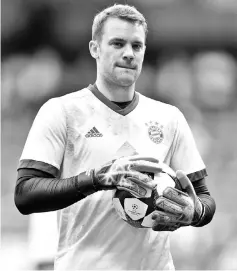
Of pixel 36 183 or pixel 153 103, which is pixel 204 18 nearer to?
pixel 153 103

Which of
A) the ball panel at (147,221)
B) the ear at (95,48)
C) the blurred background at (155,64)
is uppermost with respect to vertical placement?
the ear at (95,48)

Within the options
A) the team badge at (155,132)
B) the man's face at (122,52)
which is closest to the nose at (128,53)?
the man's face at (122,52)

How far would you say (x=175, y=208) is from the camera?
10.2ft

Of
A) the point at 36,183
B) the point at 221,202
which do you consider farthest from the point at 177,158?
the point at 221,202

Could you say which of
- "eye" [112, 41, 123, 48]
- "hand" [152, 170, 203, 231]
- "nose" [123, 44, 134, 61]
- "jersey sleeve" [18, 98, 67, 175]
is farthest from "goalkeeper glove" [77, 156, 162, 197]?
"eye" [112, 41, 123, 48]

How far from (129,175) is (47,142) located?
64 cm

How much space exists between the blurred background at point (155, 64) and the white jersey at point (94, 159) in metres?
5.82

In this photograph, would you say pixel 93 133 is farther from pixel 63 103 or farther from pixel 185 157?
pixel 185 157

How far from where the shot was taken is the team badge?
3705mm

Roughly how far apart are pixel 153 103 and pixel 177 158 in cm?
42

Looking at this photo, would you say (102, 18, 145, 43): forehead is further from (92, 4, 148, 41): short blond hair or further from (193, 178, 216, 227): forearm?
(193, 178, 216, 227): forearm

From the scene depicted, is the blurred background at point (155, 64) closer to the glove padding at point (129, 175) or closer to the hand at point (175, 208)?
the hand at point (175, 208)

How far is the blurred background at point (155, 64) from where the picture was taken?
33.5 ft

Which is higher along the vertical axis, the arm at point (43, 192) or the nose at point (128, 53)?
the nose at point (128, 53)
